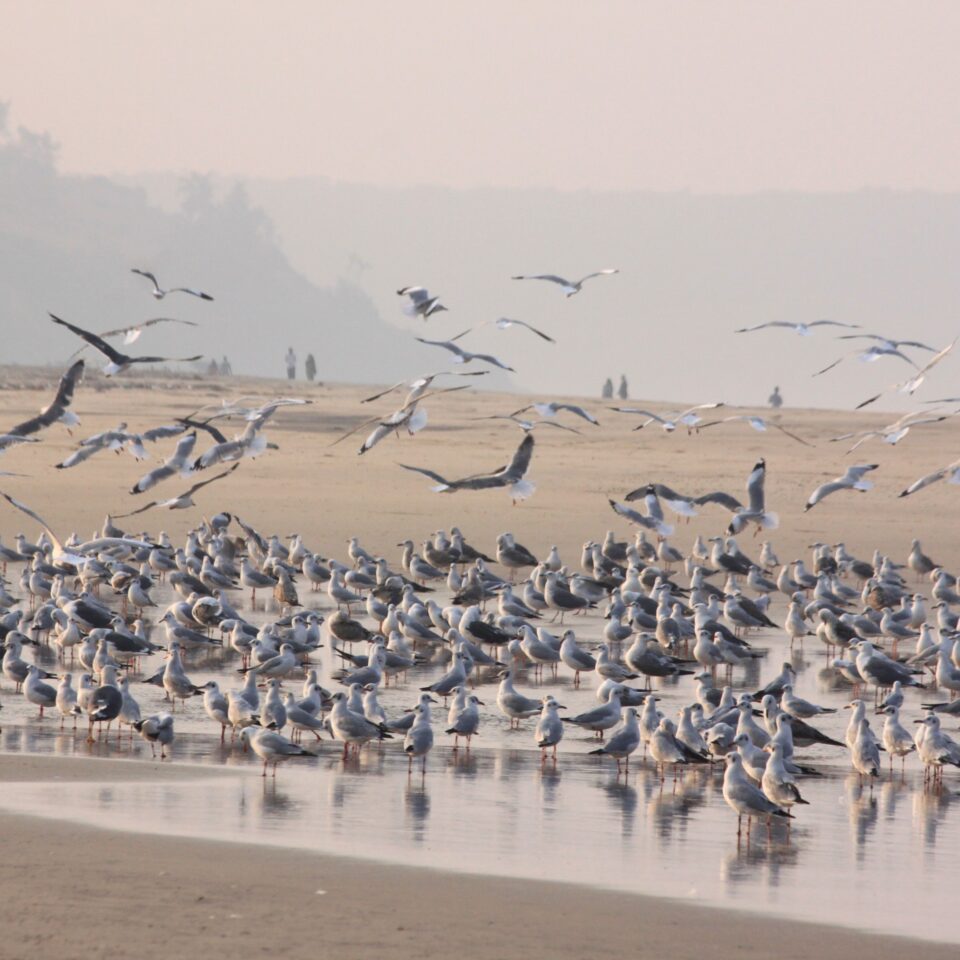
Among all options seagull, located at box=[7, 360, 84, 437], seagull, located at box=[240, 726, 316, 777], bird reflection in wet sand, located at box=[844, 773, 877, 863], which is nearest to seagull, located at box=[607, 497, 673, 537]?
seagull, located at box=[7, 360, 84, 437]

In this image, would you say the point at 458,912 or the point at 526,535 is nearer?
the point at 458,912

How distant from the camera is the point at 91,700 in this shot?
16.3m

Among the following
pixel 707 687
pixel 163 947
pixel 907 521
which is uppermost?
pixel 907 521

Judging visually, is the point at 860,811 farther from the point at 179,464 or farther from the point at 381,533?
the point at 381,533

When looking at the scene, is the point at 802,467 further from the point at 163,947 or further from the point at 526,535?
the point at 163,947

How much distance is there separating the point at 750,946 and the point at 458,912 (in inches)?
63.9

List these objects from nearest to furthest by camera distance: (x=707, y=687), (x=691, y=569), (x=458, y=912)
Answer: (x=458, y=912)
(x=707, y=687)
(x=691, y=569)

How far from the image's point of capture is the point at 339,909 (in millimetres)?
10695

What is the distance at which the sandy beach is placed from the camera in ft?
33.5

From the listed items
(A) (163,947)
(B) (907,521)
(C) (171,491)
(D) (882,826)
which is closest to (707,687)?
(D) (882,826)

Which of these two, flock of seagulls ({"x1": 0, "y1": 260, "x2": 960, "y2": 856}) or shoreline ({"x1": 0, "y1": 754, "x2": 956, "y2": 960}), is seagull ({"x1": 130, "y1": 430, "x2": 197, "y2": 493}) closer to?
flock of seagulls ({"x1": 0, "y1": 260, "x2": 960, "y2": 856})

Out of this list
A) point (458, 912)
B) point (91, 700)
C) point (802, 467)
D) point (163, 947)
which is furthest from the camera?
point (802, 467)

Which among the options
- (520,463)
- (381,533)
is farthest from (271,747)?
(381,533)

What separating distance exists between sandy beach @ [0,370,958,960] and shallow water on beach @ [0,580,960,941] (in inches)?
16.4
